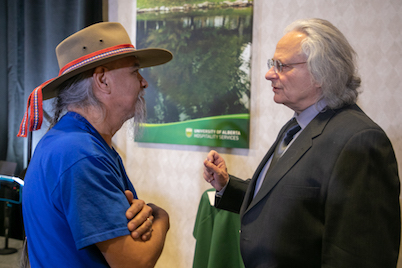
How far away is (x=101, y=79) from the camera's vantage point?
1.12 meters

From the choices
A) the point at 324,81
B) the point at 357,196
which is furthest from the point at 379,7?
the point at 357,196

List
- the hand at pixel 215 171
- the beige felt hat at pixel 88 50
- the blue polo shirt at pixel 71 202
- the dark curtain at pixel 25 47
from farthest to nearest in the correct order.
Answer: the dark curtain at pixel 25 47, the hand at pixel 215 171, the beige felt hat at pixel 88 50, the blue polo shirt at pixel 71 202

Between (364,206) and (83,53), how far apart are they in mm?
1074

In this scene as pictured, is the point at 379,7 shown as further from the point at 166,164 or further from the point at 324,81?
the point at 166,164

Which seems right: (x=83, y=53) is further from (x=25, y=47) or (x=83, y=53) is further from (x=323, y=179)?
(x=25, y=47)

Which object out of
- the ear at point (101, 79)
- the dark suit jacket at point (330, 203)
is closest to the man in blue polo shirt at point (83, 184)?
the ear at point (101, 79)

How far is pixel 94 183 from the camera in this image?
2.74ft

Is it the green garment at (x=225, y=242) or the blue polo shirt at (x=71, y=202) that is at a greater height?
the blue polo shirt at (x=71, y=202)

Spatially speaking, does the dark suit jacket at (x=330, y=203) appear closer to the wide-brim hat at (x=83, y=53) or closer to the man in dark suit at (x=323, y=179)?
the man in dark suit at (x=323, y=179)

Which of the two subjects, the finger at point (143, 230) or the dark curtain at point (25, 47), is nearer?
the finger at point (143, 230)

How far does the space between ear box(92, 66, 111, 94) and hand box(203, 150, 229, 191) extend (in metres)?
0.66

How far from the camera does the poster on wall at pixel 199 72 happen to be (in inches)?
96.0

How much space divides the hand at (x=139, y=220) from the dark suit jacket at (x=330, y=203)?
435 mm

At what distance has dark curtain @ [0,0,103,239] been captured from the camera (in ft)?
9.37
